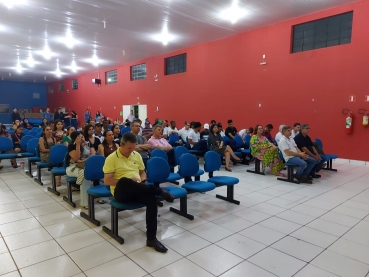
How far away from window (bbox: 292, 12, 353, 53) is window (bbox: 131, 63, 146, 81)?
26.2 ft

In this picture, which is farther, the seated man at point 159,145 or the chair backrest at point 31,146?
the chair backrest at point 31,146

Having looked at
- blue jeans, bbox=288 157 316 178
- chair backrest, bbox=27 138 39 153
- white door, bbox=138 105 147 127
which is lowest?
blue jeans, bbox=288 157 316 178

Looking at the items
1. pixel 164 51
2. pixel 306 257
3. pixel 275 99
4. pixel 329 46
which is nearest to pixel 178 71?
pixel 164 51

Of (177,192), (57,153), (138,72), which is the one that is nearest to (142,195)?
(177,192)

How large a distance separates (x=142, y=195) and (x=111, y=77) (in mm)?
14703

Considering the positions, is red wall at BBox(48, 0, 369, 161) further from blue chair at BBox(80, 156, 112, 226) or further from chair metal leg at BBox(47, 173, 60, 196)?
chair metal leg at BBox(47, 173, 60, 196)

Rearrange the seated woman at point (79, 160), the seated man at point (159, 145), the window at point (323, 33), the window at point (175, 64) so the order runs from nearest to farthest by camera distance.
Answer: the seated woman at point (79, 160)
the seated man at point (159, 145)
the window at point (323, 33)
the window at point (175, 64)

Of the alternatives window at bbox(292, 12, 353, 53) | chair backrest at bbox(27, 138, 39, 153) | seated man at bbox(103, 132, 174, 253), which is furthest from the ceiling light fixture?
chair backrest at bbox(27, 138, 39, 153)

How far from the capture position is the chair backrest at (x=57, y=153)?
14.8 ft

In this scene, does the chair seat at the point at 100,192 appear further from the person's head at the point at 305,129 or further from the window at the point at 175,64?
the window at the point at 175,64

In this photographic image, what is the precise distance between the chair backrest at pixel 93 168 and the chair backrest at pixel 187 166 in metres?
1.11

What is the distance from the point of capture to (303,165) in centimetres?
508

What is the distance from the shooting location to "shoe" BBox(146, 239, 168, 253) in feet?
8.39

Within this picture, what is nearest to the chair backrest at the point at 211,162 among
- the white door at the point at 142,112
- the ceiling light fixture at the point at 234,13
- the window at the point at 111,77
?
the ceiling light fixture at the point at 234,13
